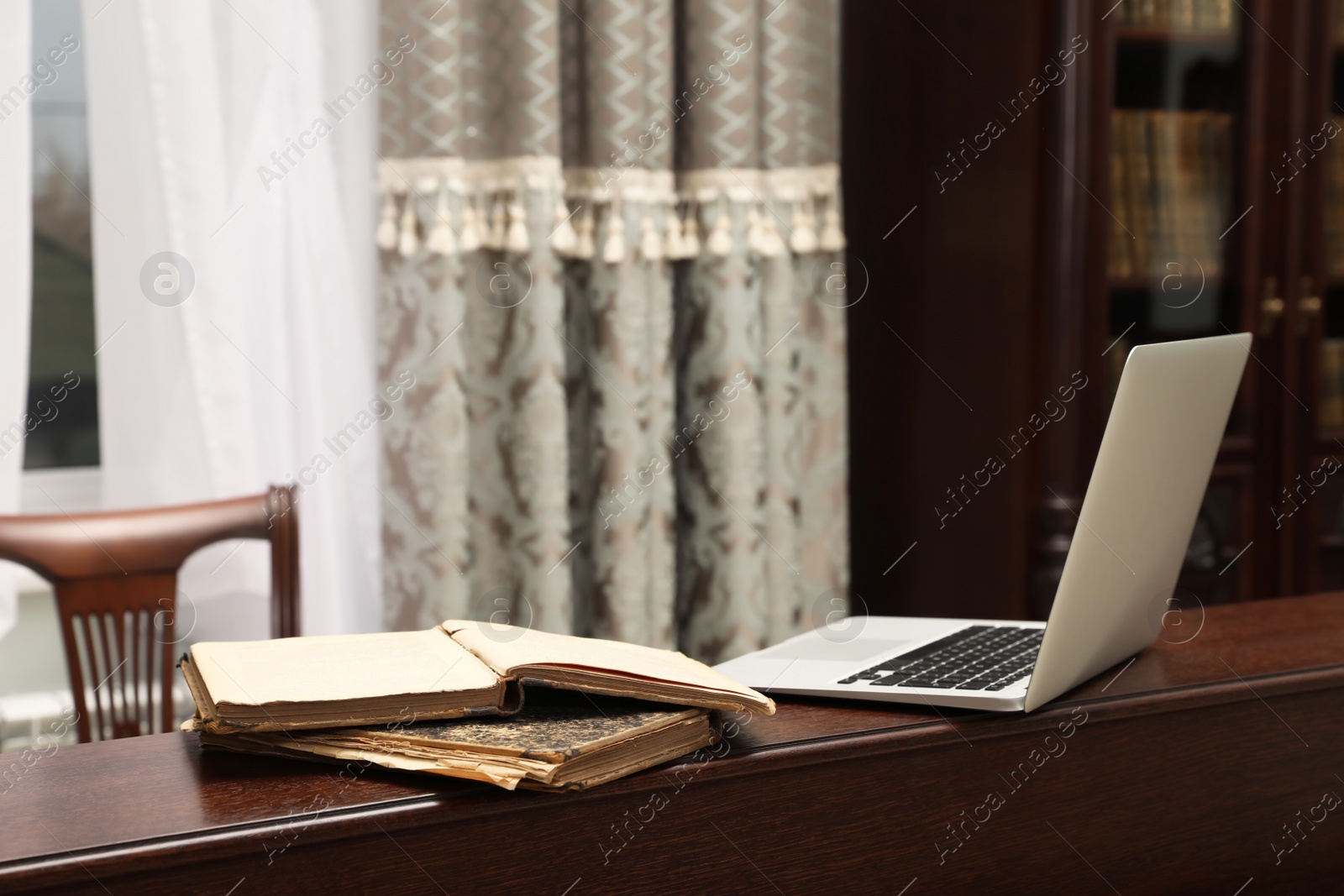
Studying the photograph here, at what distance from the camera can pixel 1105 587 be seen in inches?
31.9

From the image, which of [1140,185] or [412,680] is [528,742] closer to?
[412,680]

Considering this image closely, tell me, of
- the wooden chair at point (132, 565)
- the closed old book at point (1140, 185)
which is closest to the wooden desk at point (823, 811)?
the wooden chair at point (132, 565)

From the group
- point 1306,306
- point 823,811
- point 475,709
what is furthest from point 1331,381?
point 475,709

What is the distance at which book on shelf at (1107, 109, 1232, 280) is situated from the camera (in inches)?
77.4

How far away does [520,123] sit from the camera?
1935mm

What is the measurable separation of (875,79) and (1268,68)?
2.15ft

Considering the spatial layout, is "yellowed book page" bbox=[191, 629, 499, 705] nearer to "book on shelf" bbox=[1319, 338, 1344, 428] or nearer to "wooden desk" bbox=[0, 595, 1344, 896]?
"wooden desk" bbox=[0, 595, 1344, 896]

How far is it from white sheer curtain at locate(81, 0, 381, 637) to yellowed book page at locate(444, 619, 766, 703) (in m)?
1.16

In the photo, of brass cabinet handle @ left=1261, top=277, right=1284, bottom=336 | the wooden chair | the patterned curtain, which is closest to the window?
the patterned curtain

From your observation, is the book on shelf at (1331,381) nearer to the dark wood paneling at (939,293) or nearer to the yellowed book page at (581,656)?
the dark wood paneling at (939,293)

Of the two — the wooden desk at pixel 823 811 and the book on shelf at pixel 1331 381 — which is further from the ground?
the book on shelf at pixel 1331 381

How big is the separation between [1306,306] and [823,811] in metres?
1.73

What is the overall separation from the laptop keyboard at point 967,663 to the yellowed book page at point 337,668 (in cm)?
28

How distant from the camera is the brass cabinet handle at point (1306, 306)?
2072 mm
